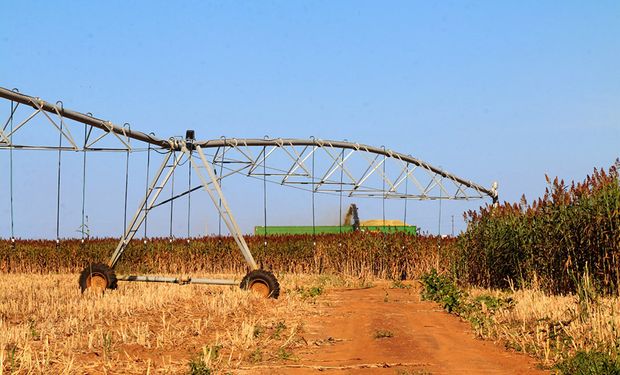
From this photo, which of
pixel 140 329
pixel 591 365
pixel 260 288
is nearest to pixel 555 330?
pixel 591 365

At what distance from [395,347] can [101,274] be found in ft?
35.4

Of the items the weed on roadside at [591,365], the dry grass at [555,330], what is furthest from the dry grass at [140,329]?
the weed on roadside at [591,365]

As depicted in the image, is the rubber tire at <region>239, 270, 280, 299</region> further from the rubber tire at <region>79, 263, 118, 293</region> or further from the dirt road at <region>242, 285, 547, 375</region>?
the rubber tire at <region>79, 263, 118, 293</region>

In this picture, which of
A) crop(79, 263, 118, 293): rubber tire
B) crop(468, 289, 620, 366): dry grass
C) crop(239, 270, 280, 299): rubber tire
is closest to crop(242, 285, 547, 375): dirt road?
crop(468, 289, 620, 366): dry grass

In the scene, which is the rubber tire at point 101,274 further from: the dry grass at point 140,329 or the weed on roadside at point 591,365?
the weed on roadside at point 591,365

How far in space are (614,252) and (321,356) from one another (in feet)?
29.3

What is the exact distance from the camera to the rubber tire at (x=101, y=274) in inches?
765

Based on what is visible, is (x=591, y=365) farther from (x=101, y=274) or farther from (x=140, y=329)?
(x=101, y=274)

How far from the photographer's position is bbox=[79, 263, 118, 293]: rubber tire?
1944 cm

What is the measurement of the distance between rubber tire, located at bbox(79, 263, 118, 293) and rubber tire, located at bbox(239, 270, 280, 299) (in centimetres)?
336

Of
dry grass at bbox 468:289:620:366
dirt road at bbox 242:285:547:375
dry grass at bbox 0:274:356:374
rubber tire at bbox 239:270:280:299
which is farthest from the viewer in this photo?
rubber tire at bbox 239:270:280:299

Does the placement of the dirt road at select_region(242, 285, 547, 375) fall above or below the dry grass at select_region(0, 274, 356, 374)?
below

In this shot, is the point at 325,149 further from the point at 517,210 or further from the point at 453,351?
the point at 453,351

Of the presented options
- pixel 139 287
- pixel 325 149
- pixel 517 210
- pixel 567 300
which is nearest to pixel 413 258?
pixel 325 149
